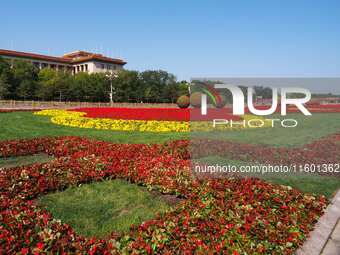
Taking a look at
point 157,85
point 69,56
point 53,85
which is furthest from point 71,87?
point 69,56

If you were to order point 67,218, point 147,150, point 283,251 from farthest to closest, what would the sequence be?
1. point 147,150
2. point 67,218
3. point 283,251

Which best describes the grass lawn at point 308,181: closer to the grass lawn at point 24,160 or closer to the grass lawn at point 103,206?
the grass lawn at point 103,206

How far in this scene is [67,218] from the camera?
4.12 meters

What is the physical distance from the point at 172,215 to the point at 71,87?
174 ft

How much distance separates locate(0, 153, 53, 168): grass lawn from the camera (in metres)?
6.94

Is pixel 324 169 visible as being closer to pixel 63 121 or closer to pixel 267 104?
pixel 267 104

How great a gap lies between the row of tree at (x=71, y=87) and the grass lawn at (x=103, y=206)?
4601 centimetres

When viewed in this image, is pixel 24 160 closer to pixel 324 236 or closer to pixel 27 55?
pixel 324 236

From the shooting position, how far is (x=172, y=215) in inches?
156

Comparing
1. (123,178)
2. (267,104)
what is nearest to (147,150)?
(123,178)

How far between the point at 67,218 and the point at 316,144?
7503 mm

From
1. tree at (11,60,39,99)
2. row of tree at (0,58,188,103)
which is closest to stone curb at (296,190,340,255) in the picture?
row of tree at (0,58,188,103)

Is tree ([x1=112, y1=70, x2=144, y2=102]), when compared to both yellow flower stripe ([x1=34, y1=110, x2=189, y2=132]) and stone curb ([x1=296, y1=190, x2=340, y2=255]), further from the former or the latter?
stone curb ([x1=296, y1=190, x2=340, y2=255])

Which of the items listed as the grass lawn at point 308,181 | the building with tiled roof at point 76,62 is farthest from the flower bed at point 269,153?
the building with tiled roof at point 76,62
